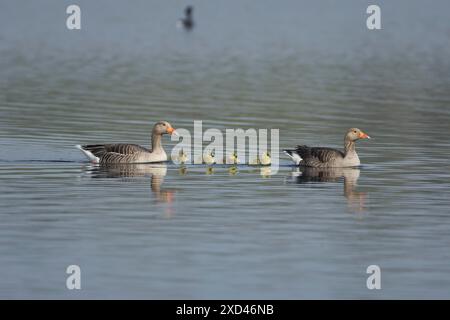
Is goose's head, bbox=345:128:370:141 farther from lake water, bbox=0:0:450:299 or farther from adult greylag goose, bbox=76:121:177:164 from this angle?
adult greylag goose, bbox=76:121:177:164

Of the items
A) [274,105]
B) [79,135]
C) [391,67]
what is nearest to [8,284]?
[79,135]

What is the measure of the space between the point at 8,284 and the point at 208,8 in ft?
375

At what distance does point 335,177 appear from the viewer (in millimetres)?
31969

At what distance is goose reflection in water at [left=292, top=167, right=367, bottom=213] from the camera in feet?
94.2

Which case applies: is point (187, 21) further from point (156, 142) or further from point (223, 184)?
point (223, 184)

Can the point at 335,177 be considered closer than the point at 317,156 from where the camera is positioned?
Yes

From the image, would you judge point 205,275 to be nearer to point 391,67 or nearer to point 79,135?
point 79,135

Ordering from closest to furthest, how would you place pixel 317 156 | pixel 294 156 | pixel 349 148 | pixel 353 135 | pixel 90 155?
pixel 317 156
pixel 90 155
pixel 294 156
pixel 349 148
pixel 353 135

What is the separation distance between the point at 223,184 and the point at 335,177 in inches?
136

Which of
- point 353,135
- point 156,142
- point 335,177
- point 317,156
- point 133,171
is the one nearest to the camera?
point 335,177

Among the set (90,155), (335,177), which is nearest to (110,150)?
(90,155)

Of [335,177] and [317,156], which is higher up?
[317,156]

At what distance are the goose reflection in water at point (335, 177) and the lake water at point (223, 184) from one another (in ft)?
0.17

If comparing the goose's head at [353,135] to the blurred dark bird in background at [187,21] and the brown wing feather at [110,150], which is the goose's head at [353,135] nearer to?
the brown wing feather at [110,150]
